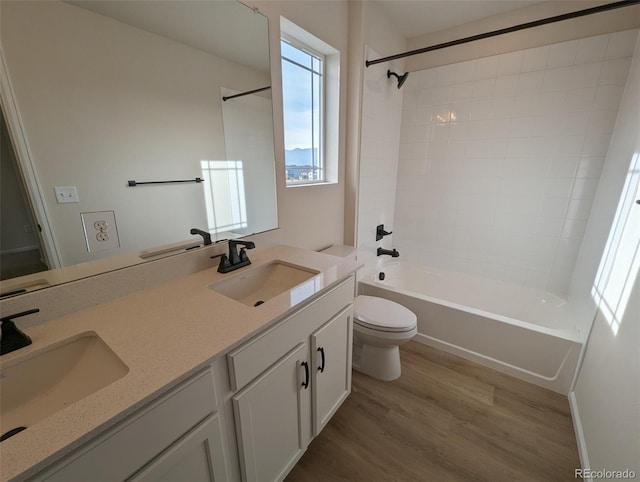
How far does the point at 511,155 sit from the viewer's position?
221 centimetres

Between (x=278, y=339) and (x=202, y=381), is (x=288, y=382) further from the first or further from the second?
(x=202, y=381)

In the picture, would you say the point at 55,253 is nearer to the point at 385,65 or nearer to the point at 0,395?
the point at 0,395

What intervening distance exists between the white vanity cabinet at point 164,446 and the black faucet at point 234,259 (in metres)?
0.58

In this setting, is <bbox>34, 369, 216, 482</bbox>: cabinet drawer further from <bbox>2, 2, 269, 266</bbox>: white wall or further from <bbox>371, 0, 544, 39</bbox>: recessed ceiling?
<bbox>371, 0, 544, 39</bbox>: recessed ceiling

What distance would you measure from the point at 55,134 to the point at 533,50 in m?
2.91

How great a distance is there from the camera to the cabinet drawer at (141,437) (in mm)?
492

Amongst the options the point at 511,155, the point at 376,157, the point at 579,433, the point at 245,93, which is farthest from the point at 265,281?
the point at 511,155

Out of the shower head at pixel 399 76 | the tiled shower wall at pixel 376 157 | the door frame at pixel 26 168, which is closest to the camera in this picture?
the door frame at pixel 26 168

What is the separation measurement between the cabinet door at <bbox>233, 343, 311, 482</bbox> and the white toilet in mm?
636

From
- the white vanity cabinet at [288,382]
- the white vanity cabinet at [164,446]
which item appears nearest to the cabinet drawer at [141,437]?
the white vanity cabinet at [164,446]

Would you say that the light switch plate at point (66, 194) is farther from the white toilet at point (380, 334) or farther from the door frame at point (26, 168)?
the white toilet at point (380, 334)

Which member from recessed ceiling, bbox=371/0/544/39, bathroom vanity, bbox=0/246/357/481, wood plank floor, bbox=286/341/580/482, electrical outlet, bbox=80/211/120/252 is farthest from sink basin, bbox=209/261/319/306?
recessed ceiling, bbox=371/0/544/39

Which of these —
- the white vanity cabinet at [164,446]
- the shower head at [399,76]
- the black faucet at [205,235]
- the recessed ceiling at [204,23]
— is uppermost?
the shower head at [399,76]

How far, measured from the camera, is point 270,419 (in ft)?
3.13
